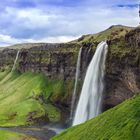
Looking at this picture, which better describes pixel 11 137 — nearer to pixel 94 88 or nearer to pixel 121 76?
pixel 94 88

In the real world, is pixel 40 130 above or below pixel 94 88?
below

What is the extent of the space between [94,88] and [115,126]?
63748 mm

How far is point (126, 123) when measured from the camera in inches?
4203

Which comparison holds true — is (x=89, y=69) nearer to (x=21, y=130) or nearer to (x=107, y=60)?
(x=107, y=60)

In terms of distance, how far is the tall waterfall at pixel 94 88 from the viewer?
16905 cm

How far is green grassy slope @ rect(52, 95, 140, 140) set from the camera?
337 ft

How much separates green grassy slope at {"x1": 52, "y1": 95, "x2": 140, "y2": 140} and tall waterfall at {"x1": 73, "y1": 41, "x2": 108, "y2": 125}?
4303cm

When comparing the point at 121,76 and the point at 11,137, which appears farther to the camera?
the point at 121,76

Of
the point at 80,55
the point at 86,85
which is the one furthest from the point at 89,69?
the point at 80,55

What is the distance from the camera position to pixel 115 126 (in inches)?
4296

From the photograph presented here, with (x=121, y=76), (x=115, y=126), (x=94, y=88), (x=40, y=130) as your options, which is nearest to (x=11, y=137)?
(x=40, y=130)

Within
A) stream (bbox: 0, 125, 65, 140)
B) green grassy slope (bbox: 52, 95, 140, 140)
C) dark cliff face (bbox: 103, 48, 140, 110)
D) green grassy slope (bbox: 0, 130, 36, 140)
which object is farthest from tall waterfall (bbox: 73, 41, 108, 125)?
green grassy slope (bbox: 52, 95, 140, 140)

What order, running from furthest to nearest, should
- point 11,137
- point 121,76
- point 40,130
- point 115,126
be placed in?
point 121,76
point 40,130
point 11,137
point 115,126

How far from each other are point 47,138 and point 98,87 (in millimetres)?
35109
